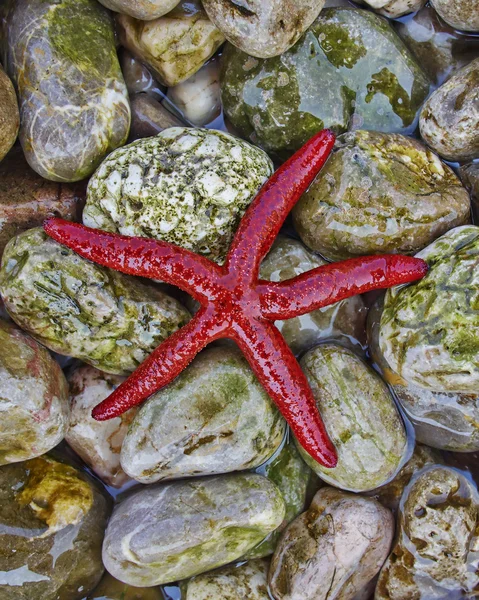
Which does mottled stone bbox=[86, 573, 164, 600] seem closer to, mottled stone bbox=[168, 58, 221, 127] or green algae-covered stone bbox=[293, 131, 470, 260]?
green algae-covered stone bbox=[293, 131, 470, 260]

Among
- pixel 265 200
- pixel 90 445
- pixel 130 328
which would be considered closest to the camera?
pixel 265 200

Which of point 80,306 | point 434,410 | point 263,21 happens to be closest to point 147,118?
point 263,21

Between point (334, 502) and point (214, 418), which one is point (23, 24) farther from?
point (334, 502)

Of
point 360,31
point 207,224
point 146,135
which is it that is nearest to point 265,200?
point 207,224

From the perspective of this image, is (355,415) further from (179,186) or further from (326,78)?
(326,78)

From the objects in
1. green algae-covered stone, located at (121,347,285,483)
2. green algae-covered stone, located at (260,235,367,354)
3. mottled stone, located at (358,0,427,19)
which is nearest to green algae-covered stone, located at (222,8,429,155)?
mottled stone, located at (358,0,427,19)

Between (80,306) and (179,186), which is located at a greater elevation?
(179,186)

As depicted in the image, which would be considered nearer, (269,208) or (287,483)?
(269,208)
